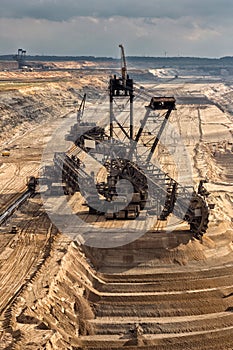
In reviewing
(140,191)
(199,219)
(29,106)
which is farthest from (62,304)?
(29,106)

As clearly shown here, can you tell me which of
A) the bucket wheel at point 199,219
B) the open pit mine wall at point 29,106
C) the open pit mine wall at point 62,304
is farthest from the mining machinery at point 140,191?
the open pit mine wall at point 29,106

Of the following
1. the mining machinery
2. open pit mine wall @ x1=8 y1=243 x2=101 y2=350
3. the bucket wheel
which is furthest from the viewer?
the mining machinery

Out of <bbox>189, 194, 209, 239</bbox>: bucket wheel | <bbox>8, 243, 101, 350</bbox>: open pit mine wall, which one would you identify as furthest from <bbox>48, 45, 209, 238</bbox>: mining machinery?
<bbox>8, 243, 101, 350</bbox>: open pit mine wall

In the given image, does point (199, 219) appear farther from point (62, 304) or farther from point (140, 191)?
point (62, 304)

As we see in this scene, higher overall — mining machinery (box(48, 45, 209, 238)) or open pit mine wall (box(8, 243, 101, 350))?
mining machinery (box(48, 45, 209, 238))

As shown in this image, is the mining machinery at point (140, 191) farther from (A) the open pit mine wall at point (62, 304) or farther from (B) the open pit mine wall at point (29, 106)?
(B) the open pit mine wall at point (29, 106)

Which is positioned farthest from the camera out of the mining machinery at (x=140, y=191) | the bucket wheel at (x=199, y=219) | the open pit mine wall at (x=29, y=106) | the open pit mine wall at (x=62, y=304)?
the open pit mine wall at (x=29, y=106)

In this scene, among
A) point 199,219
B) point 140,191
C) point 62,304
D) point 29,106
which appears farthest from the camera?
point 29,106

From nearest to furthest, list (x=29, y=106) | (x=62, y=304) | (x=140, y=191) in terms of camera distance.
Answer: (x=62, y=304) < (x=140, y=191) < (x=29, y=106)

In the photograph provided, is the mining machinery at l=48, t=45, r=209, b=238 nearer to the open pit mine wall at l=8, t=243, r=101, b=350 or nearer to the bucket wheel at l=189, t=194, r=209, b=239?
the bucket wheel at l=189, t=194, r=209, b=239

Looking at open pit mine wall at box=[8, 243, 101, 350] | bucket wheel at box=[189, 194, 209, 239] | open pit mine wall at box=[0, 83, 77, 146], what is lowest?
open pit mine wall at box=[0, 83, 77, 146]

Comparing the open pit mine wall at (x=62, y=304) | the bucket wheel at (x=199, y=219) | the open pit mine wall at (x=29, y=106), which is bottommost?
the open pit mine wall at (x=29, y=106)

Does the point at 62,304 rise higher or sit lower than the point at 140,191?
lower
